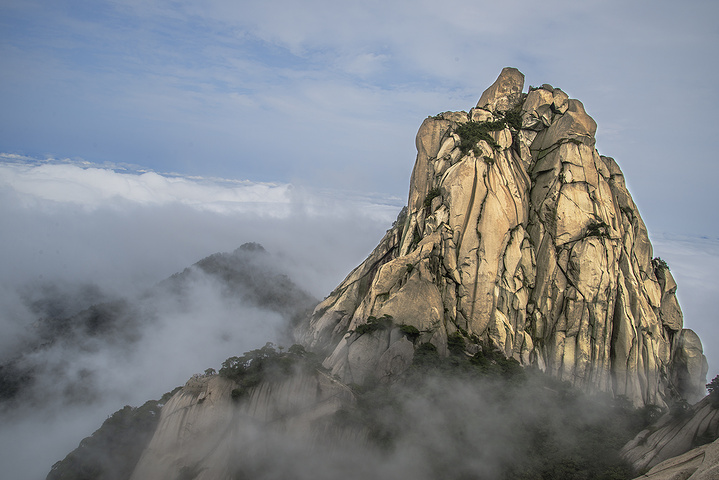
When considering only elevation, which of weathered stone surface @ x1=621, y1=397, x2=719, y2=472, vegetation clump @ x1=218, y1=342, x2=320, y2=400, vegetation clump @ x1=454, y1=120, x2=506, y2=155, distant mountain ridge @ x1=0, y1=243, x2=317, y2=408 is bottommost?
distant mountain ridge @ x1=0, y1=243, x2=317, y2=408

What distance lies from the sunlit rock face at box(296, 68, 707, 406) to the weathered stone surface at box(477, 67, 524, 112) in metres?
8.10

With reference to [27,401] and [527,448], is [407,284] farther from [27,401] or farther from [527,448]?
[27,401]

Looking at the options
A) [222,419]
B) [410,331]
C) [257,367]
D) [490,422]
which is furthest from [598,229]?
[222,419]

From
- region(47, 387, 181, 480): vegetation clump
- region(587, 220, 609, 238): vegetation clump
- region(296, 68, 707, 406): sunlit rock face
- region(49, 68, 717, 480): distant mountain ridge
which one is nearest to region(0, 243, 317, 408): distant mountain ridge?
region(296, 68, 707, 406): sunlit rock face

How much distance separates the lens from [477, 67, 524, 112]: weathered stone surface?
5372cm

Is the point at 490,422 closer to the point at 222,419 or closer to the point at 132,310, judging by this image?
the point at 222,419

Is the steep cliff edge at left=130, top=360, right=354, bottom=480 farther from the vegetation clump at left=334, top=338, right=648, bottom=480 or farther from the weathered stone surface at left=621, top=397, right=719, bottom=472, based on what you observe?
the weathered stone surface at left=621, top=397, right=719, bottom=472

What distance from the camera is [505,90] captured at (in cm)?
5431

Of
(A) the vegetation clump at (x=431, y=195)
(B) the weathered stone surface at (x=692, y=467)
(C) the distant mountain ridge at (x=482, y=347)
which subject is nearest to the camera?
(B) the weathered stone surface at (x=692, y=467)

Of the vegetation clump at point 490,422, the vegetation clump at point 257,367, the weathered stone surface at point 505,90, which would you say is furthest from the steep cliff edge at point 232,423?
the weathered stone surface at point 505,90

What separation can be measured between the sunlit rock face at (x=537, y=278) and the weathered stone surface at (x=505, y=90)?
26.6 feet

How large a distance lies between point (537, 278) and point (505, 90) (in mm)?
24437

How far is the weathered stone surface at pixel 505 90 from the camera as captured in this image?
53.7 meters

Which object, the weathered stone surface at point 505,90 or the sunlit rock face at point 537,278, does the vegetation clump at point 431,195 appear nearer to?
the sunlit rock face at point 537,278
